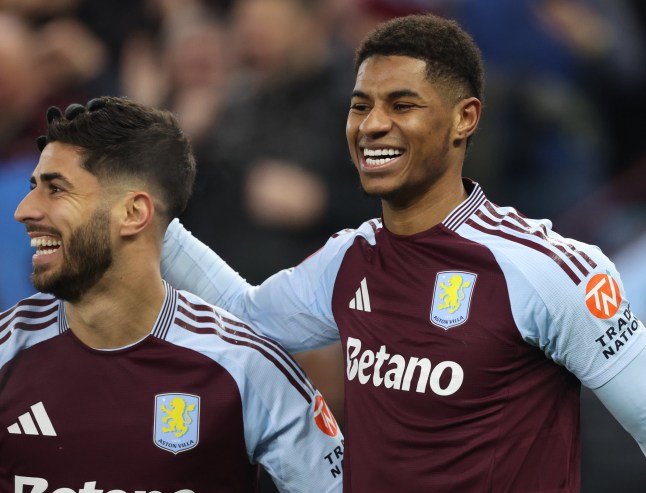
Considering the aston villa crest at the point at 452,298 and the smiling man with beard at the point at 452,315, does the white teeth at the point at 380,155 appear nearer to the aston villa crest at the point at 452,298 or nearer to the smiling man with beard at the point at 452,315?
the smiling man with beard at the point at 452,315

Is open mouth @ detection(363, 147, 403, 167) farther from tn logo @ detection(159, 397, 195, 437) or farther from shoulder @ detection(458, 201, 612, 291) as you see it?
tn logo @ detection(159, 397, 195, 437)

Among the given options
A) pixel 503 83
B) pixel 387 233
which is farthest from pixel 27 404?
pixel 503 83

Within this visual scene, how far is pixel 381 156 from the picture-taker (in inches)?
122

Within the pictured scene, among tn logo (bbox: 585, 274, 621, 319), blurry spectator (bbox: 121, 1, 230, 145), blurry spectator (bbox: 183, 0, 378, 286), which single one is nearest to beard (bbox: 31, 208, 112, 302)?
tn logo (bbox: 585, 274, 621, 319)

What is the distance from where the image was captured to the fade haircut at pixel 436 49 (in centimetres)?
309

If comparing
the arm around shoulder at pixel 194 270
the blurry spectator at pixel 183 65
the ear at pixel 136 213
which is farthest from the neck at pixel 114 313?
the blurry spectator at pixel 183 65

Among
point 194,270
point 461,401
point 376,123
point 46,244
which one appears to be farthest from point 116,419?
point 376,123

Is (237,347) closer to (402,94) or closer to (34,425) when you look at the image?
(34,425)

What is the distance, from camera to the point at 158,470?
302 cm

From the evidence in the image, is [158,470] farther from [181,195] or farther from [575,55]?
[575,55]

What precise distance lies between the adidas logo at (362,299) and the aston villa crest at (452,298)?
0.73ft

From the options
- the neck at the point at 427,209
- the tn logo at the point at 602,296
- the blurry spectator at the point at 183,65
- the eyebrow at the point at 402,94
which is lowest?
the tn logo at the point at 602,296

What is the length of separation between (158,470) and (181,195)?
82cm

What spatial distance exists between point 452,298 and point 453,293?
0.01 metres
